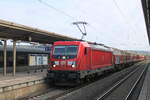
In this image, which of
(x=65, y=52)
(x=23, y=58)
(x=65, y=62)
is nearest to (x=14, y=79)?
(x=65, y=62)

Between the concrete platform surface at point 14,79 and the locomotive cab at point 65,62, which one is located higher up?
the locomotive cab at point 65,62

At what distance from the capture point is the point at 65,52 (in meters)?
15.4

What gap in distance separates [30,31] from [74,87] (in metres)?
4.96

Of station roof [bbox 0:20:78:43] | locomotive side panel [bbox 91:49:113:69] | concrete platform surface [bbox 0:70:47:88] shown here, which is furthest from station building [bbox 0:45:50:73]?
locomotive side panel [bbox 91:49:113:69]

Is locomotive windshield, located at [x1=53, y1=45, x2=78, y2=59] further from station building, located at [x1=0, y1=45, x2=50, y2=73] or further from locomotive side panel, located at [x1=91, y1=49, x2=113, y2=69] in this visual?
station building, located at [x1=0, y1=45, x2=50, y2=73]

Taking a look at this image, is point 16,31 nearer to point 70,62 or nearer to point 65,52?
point 65,52

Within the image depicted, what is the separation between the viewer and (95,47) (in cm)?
1852

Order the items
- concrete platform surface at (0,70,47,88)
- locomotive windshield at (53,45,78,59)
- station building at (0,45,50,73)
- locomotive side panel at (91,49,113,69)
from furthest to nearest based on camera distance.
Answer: station building at (0,45,50,73) < locomotive side panel at (91,49,113,69) < locomotive windshield at (53,45,78,59) < concrete platform surface at (0,70,47,88)

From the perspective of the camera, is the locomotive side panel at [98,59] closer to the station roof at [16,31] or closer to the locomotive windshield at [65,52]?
the locomotive windshield at [65,52]

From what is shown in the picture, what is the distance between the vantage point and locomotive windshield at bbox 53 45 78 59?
15.1 meters

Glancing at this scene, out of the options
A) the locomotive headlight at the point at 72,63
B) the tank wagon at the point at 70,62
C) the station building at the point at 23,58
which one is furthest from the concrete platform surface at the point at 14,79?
the station building at the point at 23,58

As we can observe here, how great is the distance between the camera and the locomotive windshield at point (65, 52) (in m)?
15.1

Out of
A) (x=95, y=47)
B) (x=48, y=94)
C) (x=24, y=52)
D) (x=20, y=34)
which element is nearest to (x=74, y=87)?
(x=48, y=94)

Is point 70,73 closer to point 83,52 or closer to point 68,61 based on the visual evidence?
point 68,61
